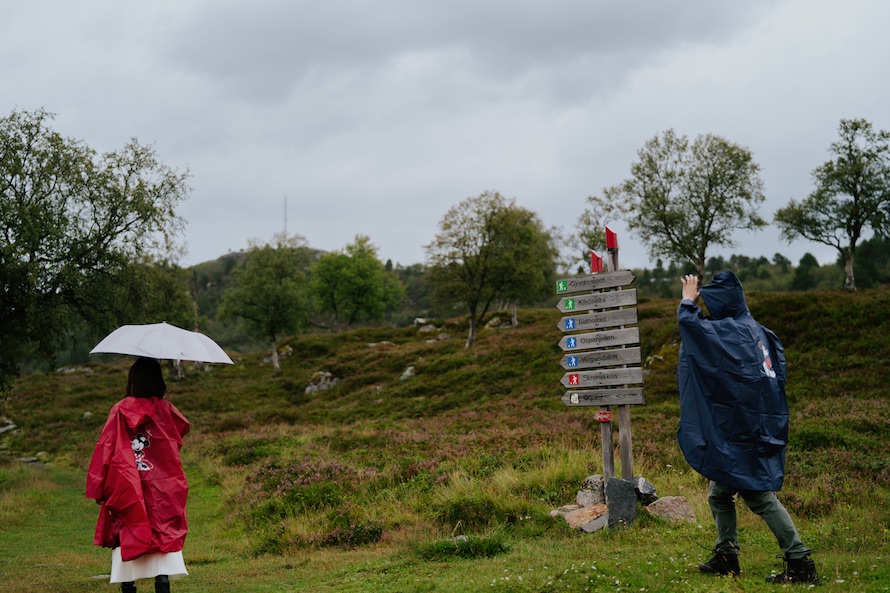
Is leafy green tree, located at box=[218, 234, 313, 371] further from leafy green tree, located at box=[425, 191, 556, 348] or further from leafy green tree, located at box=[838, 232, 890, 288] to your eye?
leafy green tree, located at box=[838, 232, 890, 288]

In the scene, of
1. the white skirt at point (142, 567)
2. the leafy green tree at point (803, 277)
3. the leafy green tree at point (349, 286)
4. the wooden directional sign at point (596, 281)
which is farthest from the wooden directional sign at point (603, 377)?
the leafy green tree at point (803, 277)

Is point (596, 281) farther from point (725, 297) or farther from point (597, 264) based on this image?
point (725, 297)

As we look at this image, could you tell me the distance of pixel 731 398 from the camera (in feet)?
19.4

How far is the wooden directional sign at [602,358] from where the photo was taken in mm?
10102

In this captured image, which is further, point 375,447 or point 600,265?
point 375,447

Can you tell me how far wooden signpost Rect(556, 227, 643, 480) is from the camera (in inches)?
395

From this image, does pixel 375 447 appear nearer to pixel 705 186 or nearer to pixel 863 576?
pixel 863 576

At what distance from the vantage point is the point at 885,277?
208 ft

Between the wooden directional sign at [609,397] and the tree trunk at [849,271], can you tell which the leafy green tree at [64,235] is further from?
the tree trunk at [849,271]

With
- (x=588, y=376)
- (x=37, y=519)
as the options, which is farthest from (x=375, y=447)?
(x=588, y=376)

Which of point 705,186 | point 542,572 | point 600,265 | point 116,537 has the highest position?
point 705,186

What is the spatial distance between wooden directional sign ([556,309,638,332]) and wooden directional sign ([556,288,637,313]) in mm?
115

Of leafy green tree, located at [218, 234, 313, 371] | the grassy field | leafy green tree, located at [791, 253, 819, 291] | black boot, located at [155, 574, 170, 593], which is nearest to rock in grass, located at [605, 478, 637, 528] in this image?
the grassy field

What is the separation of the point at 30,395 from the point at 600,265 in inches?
1712
